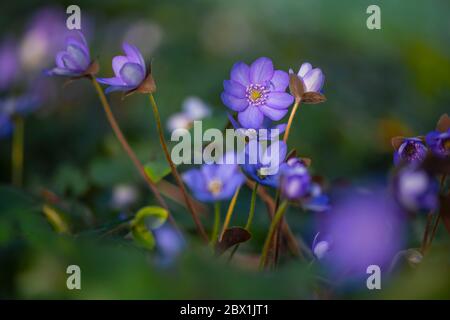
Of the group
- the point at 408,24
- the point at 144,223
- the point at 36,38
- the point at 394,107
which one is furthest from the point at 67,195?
the point at 408,24

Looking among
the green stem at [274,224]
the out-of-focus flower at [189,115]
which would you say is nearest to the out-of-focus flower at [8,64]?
the out-of-focus flower at [189,115]

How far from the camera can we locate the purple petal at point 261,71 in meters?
0.71

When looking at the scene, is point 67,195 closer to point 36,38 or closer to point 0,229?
point 0,229

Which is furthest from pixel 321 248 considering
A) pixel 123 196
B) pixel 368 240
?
pixel 123 196

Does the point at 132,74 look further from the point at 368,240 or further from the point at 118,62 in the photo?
the point at 368,240

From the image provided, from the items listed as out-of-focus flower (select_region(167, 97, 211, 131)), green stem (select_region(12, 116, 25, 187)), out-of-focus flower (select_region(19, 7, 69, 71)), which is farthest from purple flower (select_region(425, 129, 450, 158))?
out-of-focus flower (select_region(19, 7, 69, 71))

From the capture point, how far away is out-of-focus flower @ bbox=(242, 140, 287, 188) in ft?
2.17

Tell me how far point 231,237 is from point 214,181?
56mm

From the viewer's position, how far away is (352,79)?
74.2 inches

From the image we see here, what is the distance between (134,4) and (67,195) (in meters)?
1.31

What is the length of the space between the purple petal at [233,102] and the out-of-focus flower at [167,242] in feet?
0.46

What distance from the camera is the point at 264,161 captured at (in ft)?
2.23

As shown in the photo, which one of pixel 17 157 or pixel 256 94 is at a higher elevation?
pixel 256 94

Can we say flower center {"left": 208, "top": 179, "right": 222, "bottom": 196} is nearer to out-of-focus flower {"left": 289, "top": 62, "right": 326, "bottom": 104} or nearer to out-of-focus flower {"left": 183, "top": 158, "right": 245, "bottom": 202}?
out-of-focus flower {"left": 183, "top": 158, "right": 245, "bottom": 202}
